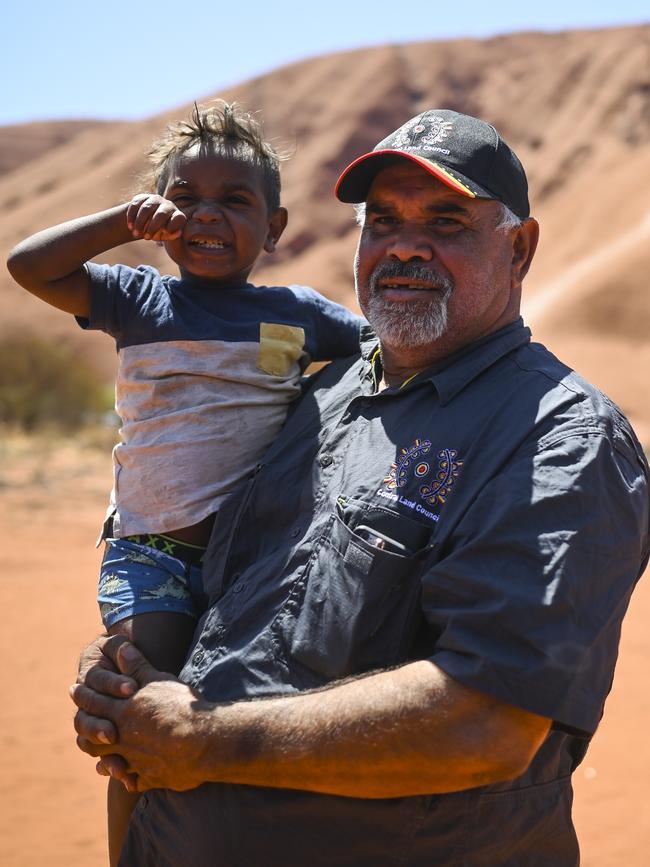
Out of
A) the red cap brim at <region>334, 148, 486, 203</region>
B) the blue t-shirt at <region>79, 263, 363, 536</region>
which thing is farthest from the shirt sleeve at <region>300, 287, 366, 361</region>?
the red cap brim at <region>334, 148, 486, 203</region>

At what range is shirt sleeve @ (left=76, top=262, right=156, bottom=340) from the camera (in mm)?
2889

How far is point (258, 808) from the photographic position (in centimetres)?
212

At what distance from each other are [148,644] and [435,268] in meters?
1.29

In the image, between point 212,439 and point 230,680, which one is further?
point 212,439

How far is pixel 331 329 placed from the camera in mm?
3264

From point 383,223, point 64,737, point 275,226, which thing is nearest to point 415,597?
point 383,223

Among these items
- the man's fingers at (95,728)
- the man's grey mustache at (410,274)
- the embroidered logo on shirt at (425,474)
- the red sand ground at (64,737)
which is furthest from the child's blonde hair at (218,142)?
the red sand ground at (64,737)

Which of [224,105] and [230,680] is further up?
[224,105]

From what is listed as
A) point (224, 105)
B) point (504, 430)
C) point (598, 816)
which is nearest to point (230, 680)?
point (504, 430)

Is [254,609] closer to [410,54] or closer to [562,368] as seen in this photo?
[562,368]

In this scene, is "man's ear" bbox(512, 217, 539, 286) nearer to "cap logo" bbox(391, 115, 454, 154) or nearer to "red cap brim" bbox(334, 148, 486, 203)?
"red cap brim" bbox(334, 148, 486, 203)

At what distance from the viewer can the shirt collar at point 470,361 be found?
2314 millimetres

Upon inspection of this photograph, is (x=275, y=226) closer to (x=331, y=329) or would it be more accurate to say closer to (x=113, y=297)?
(x=331, y=329)

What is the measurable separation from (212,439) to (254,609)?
682mm
